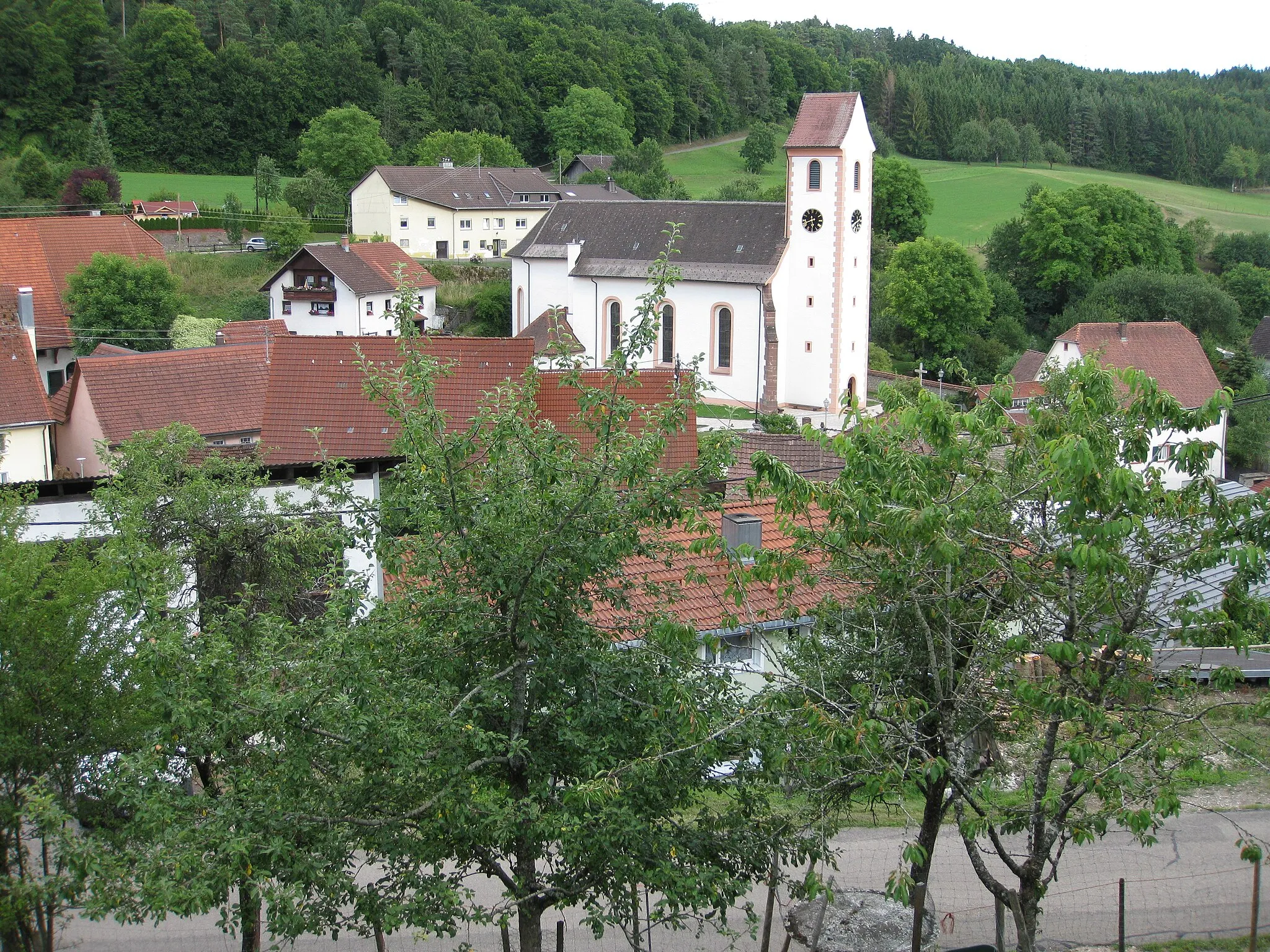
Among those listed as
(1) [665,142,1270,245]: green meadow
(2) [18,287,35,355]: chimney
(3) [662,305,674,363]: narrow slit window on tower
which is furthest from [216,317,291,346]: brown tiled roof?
(1) [665,142,1270,245]: green meadow

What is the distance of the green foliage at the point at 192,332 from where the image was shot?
4225 cm

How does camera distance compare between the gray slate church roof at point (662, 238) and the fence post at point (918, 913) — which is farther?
the gray slate church roof at point (662, 238)

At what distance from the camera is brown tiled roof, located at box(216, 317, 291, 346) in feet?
121

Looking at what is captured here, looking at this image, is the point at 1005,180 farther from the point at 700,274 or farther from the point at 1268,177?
the point at 700,274

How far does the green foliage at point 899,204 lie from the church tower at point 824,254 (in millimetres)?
27499

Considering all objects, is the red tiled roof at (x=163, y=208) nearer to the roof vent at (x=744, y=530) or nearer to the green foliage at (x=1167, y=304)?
the green foliage at (x=1167, y=304)

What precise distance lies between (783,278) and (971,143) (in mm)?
70788

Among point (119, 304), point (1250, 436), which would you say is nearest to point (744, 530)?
point (119, 304)

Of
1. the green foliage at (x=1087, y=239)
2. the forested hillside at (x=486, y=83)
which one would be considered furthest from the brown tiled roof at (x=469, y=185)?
the green foliage at (x=1087, y=239)

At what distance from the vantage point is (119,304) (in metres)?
42.6

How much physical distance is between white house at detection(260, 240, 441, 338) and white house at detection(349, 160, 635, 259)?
15.9 meters

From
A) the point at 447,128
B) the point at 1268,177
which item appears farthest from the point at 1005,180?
the point at 447,128

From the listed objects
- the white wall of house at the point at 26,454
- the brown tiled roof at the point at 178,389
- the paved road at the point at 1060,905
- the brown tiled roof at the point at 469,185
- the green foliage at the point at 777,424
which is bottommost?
the paved road at the point at 1060,905

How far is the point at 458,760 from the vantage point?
7051mm
